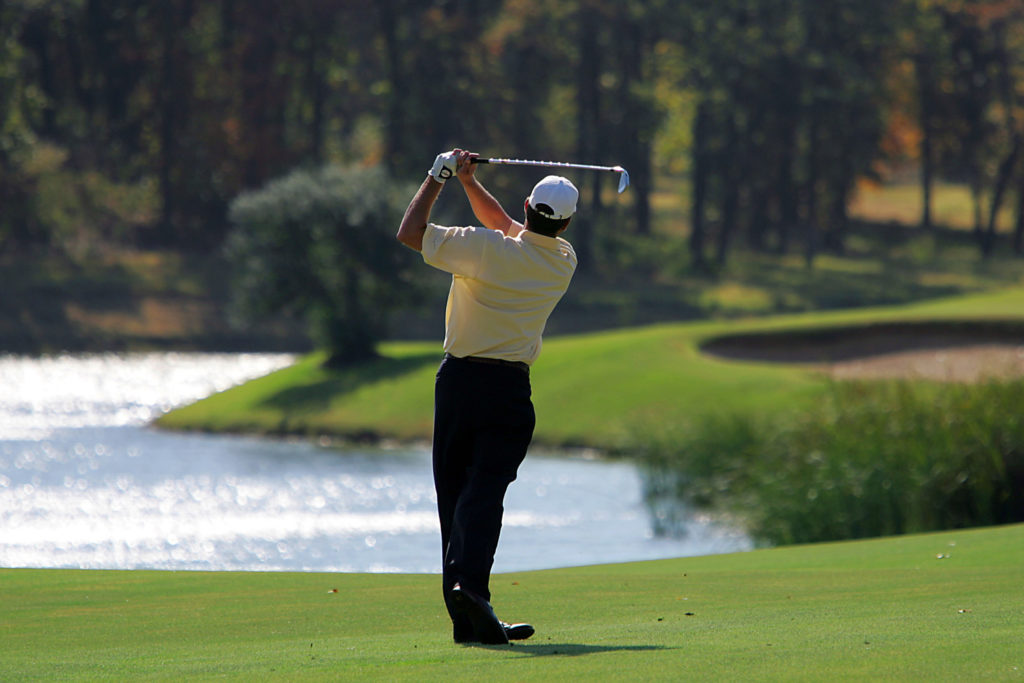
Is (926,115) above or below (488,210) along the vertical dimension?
above

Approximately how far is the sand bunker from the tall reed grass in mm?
8577

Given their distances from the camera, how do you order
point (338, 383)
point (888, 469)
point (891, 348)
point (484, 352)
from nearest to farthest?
point (484, 352) < point (888, 469) < point (891, 348) < point (338, 383)

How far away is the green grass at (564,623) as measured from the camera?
542 cm

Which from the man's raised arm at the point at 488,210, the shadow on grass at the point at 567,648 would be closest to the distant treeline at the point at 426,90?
the man's raised arm at the point at 488,210

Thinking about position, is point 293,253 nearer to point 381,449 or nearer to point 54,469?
point 381,449

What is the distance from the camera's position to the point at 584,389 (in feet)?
99.7

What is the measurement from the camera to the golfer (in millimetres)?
6336

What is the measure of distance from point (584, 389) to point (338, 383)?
20.3 feet

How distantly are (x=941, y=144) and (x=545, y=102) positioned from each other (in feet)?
69.5

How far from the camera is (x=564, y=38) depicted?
198ft

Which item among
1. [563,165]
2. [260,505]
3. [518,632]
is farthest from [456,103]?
[518,632]

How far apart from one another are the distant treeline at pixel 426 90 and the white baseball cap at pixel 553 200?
51.6 m

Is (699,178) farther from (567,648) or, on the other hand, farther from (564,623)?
(567,648)

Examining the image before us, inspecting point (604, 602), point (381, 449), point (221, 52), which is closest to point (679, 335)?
point (381, 449)
